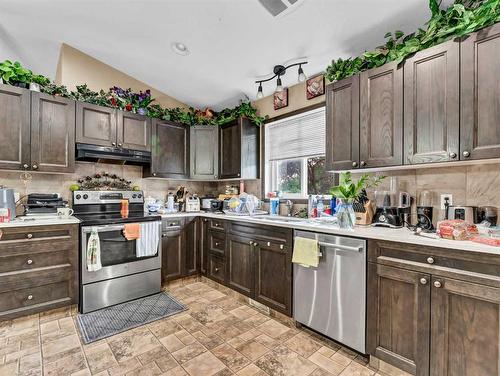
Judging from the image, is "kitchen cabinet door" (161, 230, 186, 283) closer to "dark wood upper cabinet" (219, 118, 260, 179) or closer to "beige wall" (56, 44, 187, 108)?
"dark wood upper cabinet" (219, 118, 260, 179)

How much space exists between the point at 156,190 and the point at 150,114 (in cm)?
107

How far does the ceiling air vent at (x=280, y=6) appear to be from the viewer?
6.40 feet

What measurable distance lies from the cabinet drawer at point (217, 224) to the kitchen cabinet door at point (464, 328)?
2079mm

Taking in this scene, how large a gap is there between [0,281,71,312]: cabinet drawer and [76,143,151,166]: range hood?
137cm

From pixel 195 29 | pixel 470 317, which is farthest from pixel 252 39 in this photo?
pixel 470 317

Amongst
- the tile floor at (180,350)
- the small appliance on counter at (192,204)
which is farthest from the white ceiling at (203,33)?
the tile floor at (180,350)

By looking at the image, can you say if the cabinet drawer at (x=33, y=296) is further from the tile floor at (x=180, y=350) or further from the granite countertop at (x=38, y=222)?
the granite countertop at (x=38, y=222)

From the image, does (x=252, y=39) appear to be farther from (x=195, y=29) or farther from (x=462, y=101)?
(x=462, y=101)

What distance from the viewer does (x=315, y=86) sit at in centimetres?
284

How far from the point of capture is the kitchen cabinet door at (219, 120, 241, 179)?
3.41 metres

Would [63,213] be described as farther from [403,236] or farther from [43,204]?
[403,236]

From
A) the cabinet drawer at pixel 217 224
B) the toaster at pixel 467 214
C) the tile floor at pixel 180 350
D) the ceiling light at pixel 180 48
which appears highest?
the ceiling light at pixel 180 48

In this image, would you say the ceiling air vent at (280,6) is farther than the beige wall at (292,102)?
No

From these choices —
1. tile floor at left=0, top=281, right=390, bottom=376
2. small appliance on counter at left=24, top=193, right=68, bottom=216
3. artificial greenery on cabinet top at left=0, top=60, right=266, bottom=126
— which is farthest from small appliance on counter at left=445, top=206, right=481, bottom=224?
small appliance on counter at left=24, top=193, right=68, bottom=216
